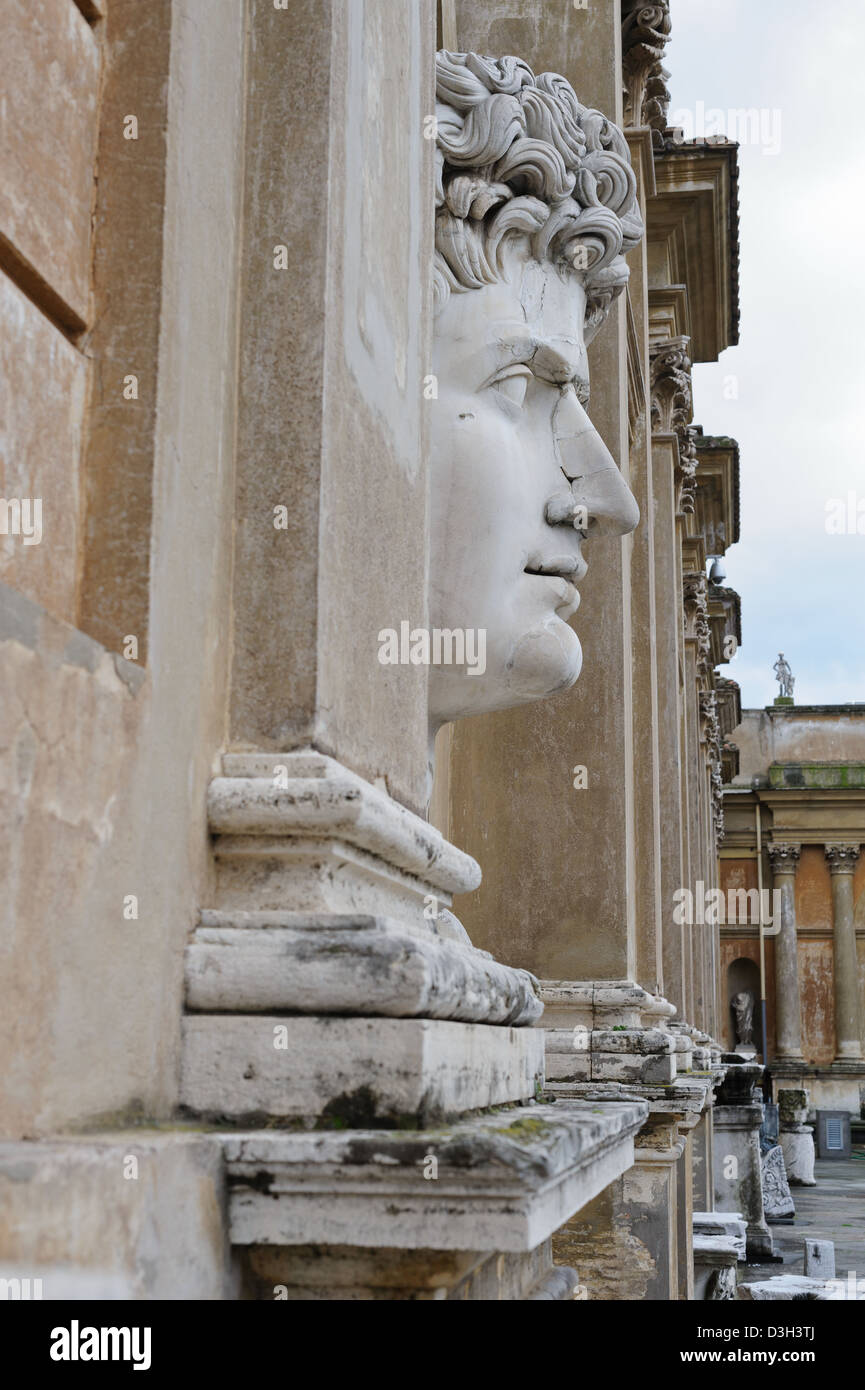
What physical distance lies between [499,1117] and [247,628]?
0.77 m

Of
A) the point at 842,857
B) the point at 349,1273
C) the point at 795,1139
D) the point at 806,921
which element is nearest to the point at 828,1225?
the point at 795,1139

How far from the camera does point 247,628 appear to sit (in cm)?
230

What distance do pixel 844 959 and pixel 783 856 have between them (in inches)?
113

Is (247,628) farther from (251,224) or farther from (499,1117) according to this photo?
(499,1117)

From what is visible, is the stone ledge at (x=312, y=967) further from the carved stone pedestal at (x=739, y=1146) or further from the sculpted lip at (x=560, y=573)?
the carved stone pedestal at (x=739, y=1146)

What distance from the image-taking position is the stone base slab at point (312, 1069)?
205 cm

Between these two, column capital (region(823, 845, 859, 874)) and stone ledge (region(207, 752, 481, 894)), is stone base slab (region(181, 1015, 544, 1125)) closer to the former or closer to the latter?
stone ledge (region(207, 752, 481, 894))

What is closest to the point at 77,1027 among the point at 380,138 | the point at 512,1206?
the point at 512,1206

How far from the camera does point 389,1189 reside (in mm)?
1927

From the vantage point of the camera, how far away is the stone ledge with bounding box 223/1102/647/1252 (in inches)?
75.3

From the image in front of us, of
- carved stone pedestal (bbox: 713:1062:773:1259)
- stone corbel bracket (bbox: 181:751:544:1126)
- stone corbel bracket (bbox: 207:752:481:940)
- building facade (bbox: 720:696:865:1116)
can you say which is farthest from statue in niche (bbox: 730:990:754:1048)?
stone corbel bracket (bbox: 207:752:481:940)

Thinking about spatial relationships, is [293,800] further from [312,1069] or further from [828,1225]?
[828,1225]

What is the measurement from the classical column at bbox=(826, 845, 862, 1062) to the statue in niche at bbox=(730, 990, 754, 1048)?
1.97m

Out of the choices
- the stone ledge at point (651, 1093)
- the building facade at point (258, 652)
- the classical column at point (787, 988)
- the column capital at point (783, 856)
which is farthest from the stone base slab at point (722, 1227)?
the column capital at point (783, 856)
